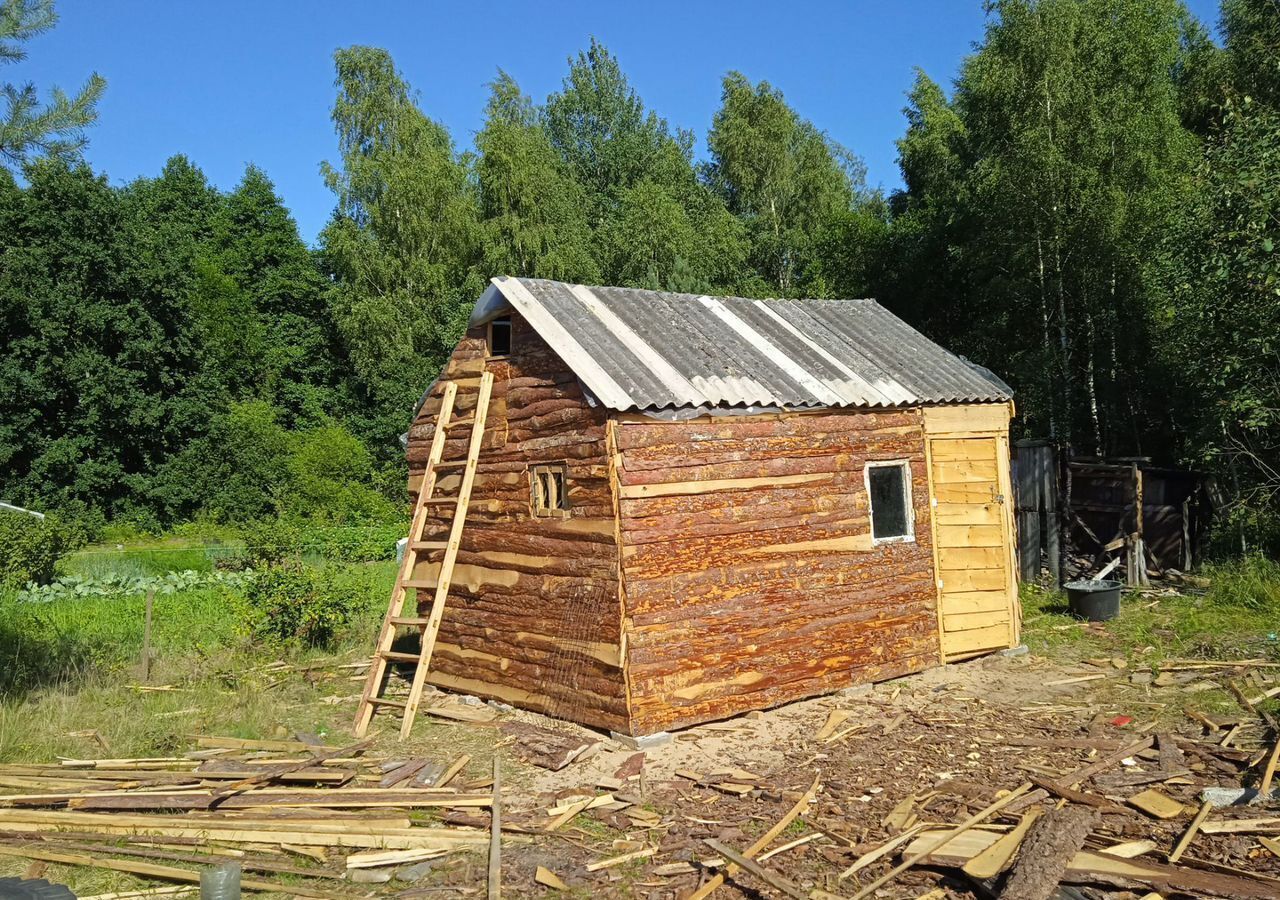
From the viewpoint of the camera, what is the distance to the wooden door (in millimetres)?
11586

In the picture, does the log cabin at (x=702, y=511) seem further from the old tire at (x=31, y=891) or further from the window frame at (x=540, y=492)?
the old tire at (x=31, y=891)

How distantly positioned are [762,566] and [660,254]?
77.8ft

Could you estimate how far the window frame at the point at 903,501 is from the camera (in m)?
10.8

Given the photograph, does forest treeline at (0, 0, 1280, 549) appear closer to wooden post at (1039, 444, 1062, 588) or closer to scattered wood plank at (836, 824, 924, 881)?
wooden post at (1039, 444, 1062, 588)

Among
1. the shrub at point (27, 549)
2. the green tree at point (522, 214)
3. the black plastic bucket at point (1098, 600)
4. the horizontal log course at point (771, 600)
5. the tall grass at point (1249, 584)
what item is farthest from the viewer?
the green tree at point (522, 214)

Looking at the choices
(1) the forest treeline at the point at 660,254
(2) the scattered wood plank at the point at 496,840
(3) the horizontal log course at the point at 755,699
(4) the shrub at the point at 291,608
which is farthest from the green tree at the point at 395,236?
(2) the scattered wood plank at the point at 496,840

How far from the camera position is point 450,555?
395 inches

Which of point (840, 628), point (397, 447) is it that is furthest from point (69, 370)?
point (840, 628)

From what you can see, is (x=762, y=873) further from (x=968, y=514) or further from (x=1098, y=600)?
(x=1098, y=600)

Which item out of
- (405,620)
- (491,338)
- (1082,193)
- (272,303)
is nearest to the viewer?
(405,620)

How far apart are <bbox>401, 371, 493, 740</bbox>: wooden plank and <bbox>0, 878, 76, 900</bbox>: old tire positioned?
4.73 meters

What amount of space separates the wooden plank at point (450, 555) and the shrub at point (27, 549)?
39.7 feet

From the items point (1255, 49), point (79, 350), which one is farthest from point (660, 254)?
point (79, 350)

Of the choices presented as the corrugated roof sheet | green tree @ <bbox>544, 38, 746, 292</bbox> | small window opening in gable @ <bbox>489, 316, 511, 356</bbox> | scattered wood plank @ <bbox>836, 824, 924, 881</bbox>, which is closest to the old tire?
scattered wood plank @ <bbox>836, 824, 924, 881</bbox>
